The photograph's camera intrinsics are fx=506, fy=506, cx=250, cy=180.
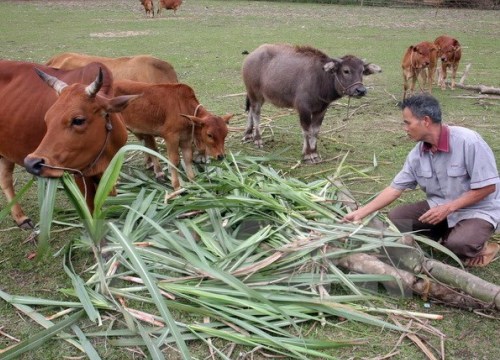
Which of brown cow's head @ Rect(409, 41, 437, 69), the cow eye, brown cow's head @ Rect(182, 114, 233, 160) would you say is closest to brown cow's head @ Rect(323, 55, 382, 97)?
brown cow's head @ Rect(182, 114, 233, 160)

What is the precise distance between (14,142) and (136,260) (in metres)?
2.23

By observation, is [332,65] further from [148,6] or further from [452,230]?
[148,6]

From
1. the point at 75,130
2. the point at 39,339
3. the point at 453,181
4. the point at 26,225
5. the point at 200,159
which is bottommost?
the point at 26,225

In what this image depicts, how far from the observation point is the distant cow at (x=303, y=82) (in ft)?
22.6

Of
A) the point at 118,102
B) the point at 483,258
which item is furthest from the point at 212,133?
the point at 483,258

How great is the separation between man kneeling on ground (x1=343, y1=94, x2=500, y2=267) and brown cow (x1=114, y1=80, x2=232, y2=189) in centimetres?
204

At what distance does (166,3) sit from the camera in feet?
95.3

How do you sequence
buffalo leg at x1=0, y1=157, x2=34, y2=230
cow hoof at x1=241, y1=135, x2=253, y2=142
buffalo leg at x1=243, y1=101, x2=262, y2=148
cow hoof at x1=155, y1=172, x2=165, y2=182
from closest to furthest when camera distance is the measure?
buffalo leg at x1=0, y1=157, x2=34, y2=230, cow hoof at x1=155, y1=172, x2=165, y2=182, buffalo leg at x1=243, y1=101, x2=262, y2=148, cow hoof at x1=241, y1=135, x2=253, y2=142

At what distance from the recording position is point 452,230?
4.32 metres

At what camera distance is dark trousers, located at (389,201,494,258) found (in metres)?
4.09

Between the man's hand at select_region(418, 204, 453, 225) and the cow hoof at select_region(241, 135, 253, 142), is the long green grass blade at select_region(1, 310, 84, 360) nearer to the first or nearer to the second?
the man's hand at select_region(418, 204, 453, 225)

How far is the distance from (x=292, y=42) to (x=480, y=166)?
47.4ft

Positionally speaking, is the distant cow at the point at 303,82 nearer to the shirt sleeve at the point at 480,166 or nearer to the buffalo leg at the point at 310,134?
the buffalo leg at the point at 310,134

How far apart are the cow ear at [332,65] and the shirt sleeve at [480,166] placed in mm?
3094
